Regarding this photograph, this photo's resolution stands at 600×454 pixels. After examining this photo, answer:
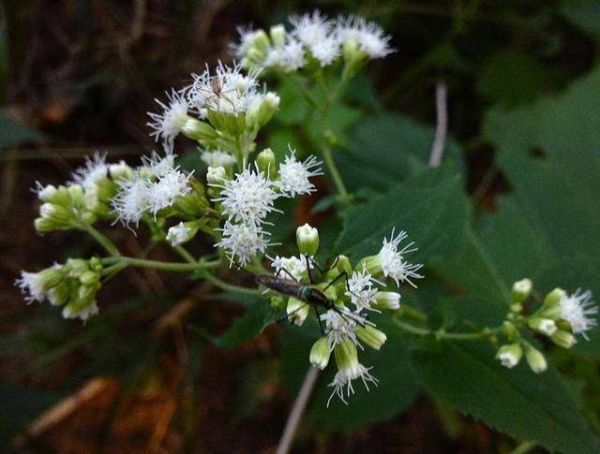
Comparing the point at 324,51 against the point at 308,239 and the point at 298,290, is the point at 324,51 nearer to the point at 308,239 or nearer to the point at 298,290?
the point at 308,239

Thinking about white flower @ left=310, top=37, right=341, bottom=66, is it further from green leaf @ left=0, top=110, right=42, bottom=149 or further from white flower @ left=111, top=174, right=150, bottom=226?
green leaf @ left=0, top=110, right=42, bottom=149

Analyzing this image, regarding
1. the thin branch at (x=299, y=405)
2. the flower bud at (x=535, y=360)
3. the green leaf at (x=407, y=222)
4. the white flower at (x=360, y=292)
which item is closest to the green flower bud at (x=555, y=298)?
the flower bud at (x=535, y=360)

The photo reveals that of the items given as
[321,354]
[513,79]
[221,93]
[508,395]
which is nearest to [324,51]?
[221,93]

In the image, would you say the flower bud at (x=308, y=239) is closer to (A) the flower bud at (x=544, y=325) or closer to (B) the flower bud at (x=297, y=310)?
(B) the flower bud at (x=297, y=310)

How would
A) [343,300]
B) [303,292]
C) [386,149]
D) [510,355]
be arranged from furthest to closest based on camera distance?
[386,149] → [510,355] → [343,300] → [303,292]

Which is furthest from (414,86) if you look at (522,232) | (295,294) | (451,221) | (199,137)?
(295,294)

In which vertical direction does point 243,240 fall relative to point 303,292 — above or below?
above

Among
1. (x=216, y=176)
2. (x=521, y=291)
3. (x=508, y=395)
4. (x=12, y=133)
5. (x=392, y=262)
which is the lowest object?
(x=508, y=395)
